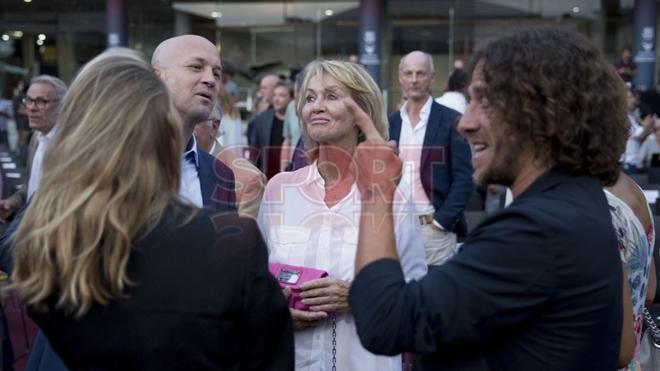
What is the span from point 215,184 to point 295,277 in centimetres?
59

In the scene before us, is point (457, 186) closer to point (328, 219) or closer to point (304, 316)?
point (328, 219)

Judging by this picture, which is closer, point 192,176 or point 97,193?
point 97,193

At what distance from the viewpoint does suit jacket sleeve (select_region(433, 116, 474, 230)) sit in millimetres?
4828

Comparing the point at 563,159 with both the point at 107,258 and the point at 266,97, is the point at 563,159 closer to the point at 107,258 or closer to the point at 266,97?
the point at 107,258

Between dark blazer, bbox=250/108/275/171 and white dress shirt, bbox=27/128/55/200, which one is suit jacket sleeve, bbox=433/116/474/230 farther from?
dark blazer, bbox=250/108/275/171

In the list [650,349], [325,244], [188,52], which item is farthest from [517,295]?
[650,349]

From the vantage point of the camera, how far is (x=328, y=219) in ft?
8.57

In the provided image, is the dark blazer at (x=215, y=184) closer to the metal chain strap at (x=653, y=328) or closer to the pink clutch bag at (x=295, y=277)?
the pink clutch bag at (x=295, y=277)

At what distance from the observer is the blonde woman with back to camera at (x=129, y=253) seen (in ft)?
4.91

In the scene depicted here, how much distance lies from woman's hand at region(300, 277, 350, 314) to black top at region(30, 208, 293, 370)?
2.59 feet

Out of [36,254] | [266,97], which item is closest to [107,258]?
[36,254]

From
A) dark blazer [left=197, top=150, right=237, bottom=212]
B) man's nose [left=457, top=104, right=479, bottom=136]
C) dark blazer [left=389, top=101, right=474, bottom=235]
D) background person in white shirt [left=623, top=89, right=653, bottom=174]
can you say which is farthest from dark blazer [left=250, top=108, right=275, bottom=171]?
man's nose [left=457, top=104, right=479, bottom=136]

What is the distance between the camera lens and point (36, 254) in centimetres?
153

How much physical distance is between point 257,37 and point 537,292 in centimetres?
2116
